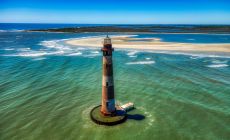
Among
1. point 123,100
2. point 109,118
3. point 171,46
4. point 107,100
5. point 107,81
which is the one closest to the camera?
point 107,81

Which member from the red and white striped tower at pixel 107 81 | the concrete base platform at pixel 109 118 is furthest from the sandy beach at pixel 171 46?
the red and white striped tower at pixel 107 81

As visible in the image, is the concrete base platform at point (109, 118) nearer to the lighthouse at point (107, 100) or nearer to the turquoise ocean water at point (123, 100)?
the lighthouse at point (107, 100)

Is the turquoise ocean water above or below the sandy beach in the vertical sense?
below

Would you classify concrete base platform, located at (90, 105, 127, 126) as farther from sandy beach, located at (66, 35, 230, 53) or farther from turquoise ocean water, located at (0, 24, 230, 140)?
sandy beach, located at (66, 35, 230, 53)

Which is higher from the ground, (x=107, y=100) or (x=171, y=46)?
(x=107, y=100)

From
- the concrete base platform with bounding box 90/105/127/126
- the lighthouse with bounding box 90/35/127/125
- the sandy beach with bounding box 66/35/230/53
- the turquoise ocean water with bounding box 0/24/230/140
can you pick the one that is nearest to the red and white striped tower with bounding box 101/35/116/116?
the lighthouse with bounding box 90/35/127/125

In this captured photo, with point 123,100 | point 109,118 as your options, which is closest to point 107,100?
point 109,118

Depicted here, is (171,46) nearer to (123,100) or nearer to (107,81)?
(123,100)
